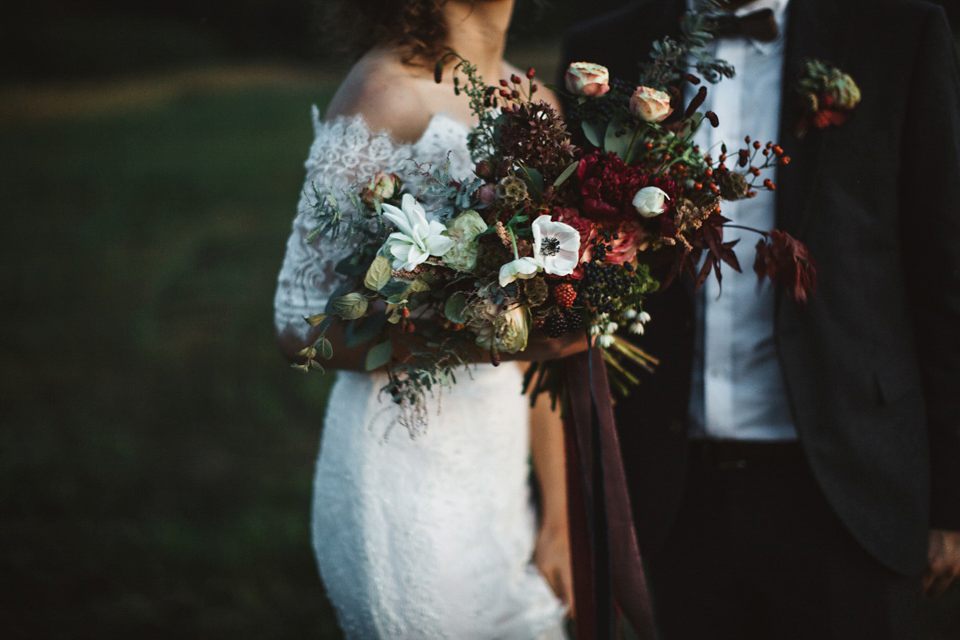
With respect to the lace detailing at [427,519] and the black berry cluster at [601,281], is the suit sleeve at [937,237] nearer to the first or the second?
the black berry cluster at [601,281]

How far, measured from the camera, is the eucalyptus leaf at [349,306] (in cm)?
129

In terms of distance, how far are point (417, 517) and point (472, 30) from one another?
1.20m

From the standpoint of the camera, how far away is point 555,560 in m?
1.93

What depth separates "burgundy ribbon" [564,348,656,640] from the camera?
5.10 feet

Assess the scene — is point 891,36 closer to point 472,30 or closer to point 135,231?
point 472,30

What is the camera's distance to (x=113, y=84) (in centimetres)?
1409

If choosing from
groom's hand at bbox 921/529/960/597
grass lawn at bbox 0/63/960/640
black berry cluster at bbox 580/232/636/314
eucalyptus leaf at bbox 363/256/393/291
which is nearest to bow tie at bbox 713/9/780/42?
black berry cluster at bbox 580/232/636/314

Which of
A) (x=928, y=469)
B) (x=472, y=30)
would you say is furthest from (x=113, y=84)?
(x=928, y=469)

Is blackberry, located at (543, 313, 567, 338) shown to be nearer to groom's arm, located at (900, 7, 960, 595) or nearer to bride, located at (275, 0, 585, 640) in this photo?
bride, located at (275, 0, 585, 640)

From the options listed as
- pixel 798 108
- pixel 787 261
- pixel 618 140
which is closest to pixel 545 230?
pixel 618 140

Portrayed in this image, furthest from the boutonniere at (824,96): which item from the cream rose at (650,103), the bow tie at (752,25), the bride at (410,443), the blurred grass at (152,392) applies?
the blurred grass at (152,392)

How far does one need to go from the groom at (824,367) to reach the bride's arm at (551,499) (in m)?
0.21

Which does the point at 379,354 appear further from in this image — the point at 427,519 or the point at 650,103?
the point at 650,103

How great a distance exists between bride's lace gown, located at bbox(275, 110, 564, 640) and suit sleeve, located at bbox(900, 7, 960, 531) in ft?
3.35
